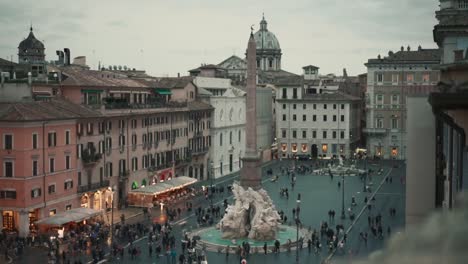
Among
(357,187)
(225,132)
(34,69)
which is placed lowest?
(357,187)

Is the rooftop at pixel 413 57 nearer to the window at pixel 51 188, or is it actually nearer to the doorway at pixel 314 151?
the doorway at pixel 314 151

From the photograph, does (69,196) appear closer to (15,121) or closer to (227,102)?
(15,121)

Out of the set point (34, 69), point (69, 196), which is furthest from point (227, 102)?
point (69, 196)

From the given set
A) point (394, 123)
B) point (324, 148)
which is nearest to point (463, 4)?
point (394, 123)

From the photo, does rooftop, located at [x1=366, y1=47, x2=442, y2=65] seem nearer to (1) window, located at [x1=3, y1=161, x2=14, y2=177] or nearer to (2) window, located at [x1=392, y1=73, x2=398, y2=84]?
(2) window, located at [x1=392, y1=73, x2=398, y2=84]

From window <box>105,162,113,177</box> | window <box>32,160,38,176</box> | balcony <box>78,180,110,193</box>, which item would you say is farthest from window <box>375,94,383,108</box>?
window <box>32,160,38,176</box>

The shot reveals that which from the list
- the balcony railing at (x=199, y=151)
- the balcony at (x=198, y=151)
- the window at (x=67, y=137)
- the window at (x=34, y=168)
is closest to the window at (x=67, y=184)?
the window at (x=67, y=137)

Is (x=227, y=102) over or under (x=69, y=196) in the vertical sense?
over

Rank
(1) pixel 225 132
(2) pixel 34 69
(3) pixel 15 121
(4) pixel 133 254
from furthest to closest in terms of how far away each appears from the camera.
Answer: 1. (1) pixel 225 132
2. (2) pixel 34 69
3. (3) pixel 15 121
4. (4) pixel 133 254
